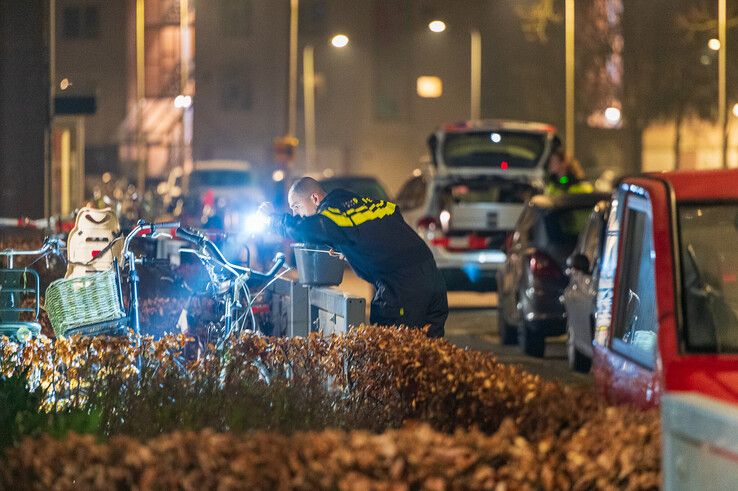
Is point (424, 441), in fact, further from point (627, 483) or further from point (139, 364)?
point (139, 364)

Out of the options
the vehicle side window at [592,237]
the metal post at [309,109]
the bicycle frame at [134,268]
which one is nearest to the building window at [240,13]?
the metal post at [309,109]

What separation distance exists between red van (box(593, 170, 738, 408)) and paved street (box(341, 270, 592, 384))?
4.47 meters

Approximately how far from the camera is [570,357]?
47.0 ft

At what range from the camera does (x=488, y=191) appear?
74.6 feet

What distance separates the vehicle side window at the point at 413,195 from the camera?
2238 centimetres

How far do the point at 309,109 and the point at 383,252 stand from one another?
58753mm

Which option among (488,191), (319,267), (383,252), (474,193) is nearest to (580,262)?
(319,267)

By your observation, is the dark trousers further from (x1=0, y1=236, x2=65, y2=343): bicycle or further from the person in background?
the person in background

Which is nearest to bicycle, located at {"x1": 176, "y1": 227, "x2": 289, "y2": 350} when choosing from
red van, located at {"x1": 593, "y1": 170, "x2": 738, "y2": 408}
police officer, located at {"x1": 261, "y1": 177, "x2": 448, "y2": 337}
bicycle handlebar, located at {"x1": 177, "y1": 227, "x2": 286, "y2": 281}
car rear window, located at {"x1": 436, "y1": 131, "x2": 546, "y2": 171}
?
bicycle handlebar, located at {"x1": 177, "y1": 227, "x2": 286, "y2": 281}

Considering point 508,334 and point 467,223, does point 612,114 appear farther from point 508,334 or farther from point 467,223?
point 508,334

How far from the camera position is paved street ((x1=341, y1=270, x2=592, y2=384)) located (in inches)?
569

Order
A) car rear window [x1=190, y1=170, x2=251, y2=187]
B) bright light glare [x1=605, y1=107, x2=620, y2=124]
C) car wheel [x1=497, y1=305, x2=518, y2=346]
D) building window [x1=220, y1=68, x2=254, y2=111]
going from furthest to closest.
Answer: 1. building window [x1=220, y1=68, x2=254, y2=111]
2. bright light glare [x1=605, y1=107, x2=620, y2=124]
3. car rear window [x1=190, y1=170, x2=251, y2=187]
4. car wheel [x1=497, y1=305, x2=518, y2=346]

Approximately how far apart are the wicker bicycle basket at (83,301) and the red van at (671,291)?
8.56 feet

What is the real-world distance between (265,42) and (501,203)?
2046 inches
